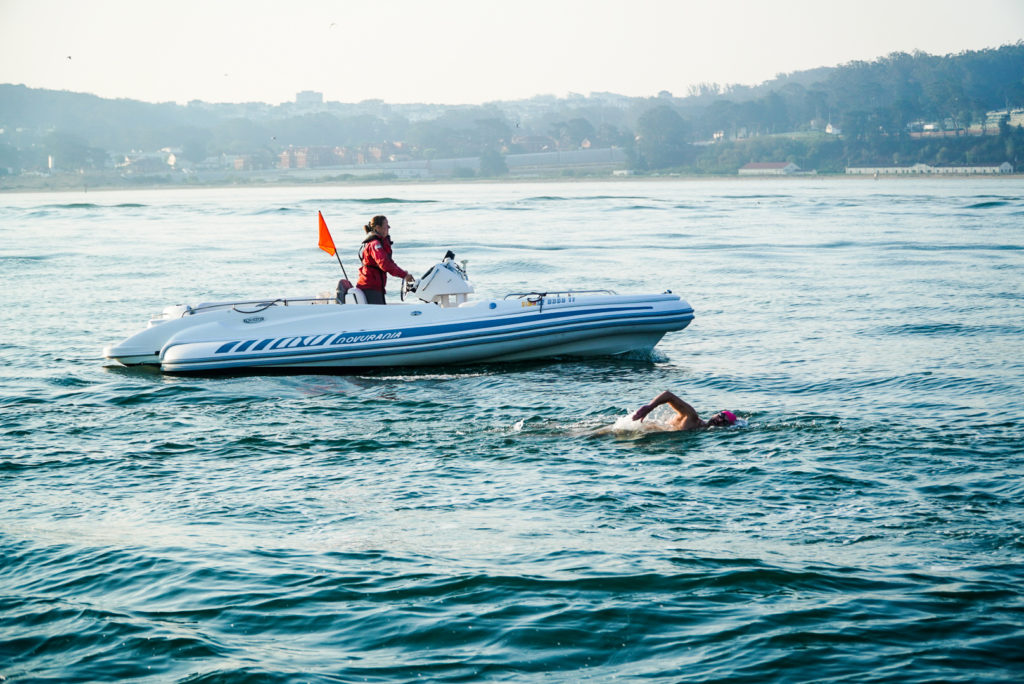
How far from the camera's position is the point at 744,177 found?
124562 millimetres

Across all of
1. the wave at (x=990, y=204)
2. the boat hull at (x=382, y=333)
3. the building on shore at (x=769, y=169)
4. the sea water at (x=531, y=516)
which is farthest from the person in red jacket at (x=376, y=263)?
the building on shore at (x=769, y=169)

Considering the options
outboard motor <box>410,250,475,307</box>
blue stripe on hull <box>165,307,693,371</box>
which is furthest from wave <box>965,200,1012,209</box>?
outboard motor <box>410,250,475,307</box>

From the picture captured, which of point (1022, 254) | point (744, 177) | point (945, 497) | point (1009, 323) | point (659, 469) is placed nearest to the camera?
point (945, 497)

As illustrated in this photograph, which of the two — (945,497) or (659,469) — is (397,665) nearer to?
(659,469)

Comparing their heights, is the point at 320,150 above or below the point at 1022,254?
above

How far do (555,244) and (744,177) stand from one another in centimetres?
9333

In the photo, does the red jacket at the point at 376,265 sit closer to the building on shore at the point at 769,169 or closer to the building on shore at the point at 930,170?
the building on shore at the point at 930,170

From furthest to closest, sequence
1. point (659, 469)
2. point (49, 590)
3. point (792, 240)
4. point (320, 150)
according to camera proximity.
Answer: point (320, 150) → point (792, 240) → point (659, 469) → point (49, 590)

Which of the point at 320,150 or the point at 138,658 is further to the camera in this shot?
the point at 320,150

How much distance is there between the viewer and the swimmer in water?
9.77 metres

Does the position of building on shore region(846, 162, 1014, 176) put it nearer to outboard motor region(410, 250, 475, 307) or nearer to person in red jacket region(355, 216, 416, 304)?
outboard motor region(410, 250, 475, 307)

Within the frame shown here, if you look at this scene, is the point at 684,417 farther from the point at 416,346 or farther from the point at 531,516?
the point at 416,346

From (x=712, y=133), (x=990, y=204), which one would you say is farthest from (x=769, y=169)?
(x=990, y=204)

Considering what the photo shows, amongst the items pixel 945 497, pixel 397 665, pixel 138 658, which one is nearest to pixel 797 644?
pixel 397 665
